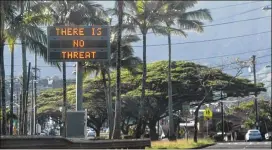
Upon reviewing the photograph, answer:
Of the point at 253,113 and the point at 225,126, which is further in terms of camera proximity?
the point at 225,126

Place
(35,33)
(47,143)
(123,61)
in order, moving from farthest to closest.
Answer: (123,61) → (35,33) → (47,143)

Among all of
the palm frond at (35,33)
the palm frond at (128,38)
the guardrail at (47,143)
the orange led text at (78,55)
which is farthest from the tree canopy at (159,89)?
the guardrail at (47,143)

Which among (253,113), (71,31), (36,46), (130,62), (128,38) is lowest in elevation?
(253,113)

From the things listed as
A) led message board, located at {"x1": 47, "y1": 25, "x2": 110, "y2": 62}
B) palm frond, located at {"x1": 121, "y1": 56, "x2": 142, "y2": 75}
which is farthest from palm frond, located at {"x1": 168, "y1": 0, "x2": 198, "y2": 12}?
led message board, located at {"x1": 47, "y1": 25, "x2": 110, "y2": 62}

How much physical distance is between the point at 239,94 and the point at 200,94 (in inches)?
180

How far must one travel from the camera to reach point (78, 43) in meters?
23.3

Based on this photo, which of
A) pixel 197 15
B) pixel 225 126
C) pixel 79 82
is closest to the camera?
pixel 79 82

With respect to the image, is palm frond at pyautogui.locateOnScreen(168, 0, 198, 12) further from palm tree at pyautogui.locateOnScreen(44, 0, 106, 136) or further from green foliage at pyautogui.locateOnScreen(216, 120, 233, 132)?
green foliage at pyautogui.locateOnScreen(216, 120, 233, 132)

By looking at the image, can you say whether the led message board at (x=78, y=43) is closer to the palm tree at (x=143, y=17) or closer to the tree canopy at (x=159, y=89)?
the palm tree at (x=143, y=17)

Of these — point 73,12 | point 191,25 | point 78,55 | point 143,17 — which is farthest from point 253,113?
point 78,55

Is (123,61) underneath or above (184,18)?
underneath

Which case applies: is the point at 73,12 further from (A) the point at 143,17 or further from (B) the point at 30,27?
(B) the point at 30,27

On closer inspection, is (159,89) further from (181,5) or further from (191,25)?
(181,5)

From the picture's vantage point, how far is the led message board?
2334 centimetres
